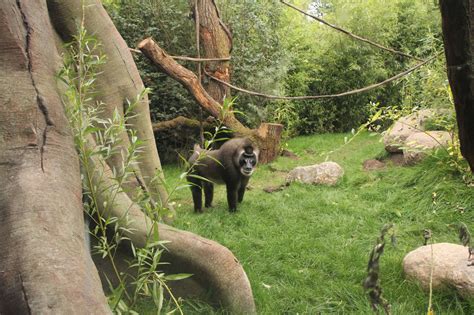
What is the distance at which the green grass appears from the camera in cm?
355

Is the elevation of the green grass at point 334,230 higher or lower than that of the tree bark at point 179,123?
lower

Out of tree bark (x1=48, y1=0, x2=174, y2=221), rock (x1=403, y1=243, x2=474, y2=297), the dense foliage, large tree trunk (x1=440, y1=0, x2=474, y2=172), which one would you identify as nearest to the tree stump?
the dense foliage

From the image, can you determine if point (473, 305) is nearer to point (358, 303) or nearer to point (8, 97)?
point (358, 303)

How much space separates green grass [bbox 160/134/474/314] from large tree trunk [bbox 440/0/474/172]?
7.59ft

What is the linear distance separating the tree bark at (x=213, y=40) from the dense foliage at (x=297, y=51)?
1.30 meters

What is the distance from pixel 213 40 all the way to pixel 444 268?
6.50 meters

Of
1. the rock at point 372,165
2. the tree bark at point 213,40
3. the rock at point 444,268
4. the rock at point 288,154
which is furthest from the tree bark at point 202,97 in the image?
the rock at point 444,268

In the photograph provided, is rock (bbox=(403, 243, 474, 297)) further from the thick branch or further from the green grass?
the thick branch

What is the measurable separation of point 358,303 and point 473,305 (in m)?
0.78

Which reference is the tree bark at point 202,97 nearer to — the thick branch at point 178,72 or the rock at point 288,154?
the thick branch at point 178,72

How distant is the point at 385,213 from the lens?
5625mm

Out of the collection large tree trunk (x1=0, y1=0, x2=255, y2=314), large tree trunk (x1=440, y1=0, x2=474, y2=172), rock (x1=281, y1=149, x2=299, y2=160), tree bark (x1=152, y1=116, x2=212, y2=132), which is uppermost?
large tree trunk (x1=440, y1=0, x2=474, y2=172)

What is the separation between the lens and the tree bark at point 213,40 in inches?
342

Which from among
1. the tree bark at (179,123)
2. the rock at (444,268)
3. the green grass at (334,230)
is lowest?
the green grass at (334,230)
